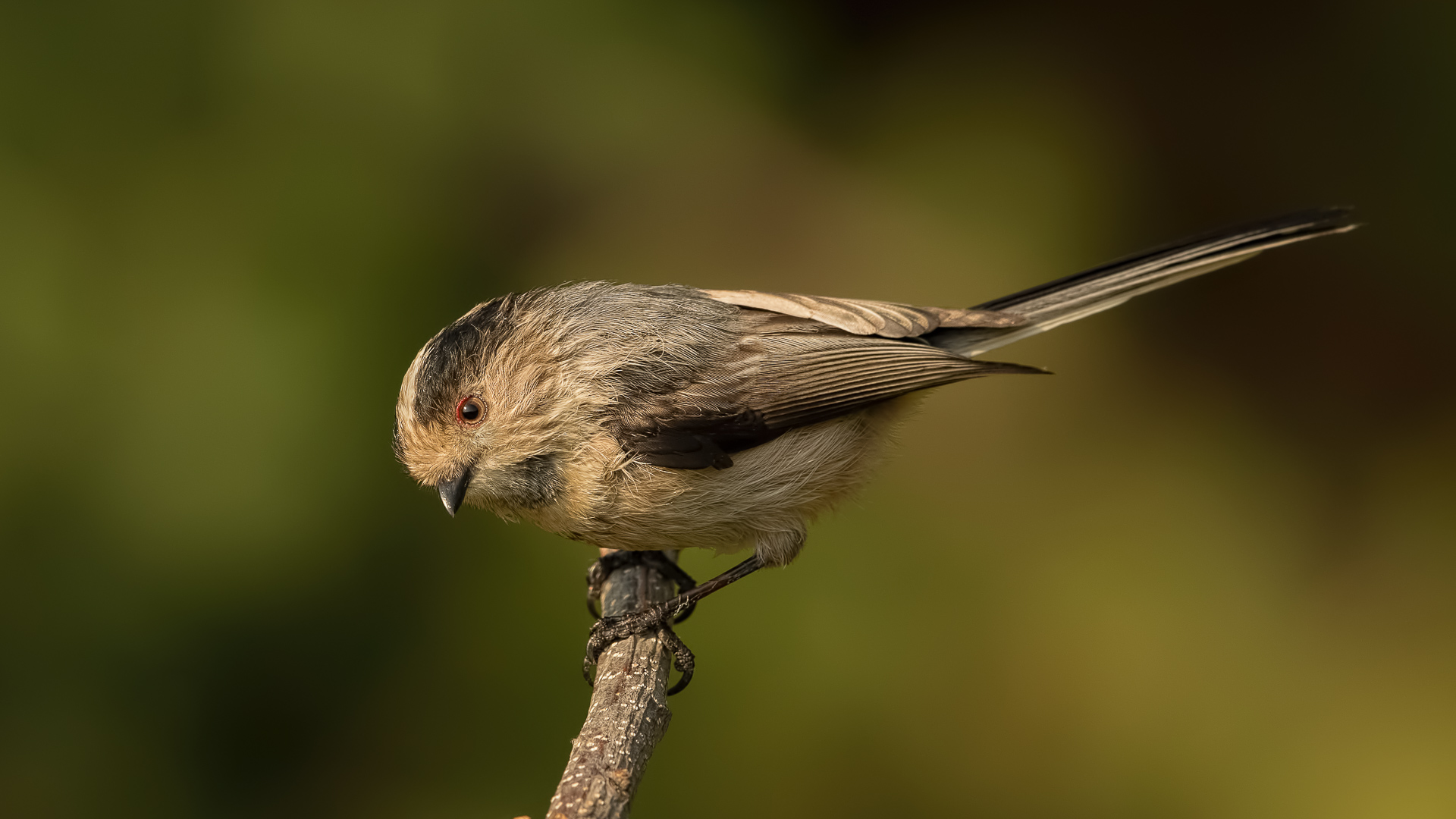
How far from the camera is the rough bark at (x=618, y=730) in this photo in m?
2.12

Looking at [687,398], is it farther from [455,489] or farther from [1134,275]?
[1134,275]

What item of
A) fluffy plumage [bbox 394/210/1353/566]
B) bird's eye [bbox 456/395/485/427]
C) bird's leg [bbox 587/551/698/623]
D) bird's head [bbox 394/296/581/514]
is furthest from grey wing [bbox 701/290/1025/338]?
bird's leg [bbox 587/551/698/623]

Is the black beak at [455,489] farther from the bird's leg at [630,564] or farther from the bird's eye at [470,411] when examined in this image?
the bird's leg at [630,564]

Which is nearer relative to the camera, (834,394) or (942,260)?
(834,394)

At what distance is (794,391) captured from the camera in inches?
114

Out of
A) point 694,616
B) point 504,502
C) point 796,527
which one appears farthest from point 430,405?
point 694,616

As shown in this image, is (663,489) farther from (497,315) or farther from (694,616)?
(694,616)

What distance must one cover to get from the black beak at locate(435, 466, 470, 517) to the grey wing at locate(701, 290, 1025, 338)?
0.88 metres

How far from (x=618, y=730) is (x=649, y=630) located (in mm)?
516

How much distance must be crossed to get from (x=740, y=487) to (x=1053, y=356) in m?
2.44

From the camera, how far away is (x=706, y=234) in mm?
4930

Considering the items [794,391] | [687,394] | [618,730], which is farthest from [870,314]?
[618,730]

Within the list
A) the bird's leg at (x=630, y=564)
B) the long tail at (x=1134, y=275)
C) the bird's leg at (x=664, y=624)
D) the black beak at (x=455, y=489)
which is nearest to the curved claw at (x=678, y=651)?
the bird's leg at (x=664, y=624)

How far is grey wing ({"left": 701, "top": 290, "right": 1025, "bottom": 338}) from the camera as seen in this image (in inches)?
122
